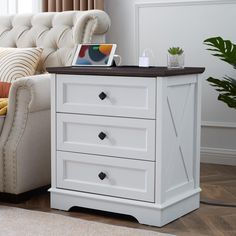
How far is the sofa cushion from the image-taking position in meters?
3.73

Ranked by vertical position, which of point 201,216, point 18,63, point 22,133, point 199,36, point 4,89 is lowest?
point 201,216

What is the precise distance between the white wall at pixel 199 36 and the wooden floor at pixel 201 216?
574 millimetres

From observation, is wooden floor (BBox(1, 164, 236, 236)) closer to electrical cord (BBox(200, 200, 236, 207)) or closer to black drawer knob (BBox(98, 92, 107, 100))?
electrical cord (BBox(200, 200, 236, 207))

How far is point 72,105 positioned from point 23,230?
69 cm

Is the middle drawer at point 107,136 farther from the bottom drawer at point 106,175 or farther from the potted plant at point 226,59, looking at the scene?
the potted plant at point 226,59

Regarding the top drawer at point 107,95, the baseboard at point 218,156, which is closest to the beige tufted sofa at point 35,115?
the top drawer at point 107,95

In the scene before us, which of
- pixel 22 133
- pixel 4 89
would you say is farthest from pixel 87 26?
pixel 22 133

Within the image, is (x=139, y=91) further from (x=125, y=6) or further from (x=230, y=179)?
(x=125, y=6)

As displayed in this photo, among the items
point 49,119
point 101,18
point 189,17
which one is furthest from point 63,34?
point 189,17

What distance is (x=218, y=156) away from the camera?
4.38 metres

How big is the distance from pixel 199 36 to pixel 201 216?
5.25ft

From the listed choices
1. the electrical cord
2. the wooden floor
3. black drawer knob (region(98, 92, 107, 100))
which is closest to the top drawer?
black drawer knob (region(98, 92, 107, 100))

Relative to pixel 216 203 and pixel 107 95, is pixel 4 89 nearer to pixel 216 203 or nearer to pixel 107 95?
pixel 107 95

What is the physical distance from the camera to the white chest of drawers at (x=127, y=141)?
9.61ft
